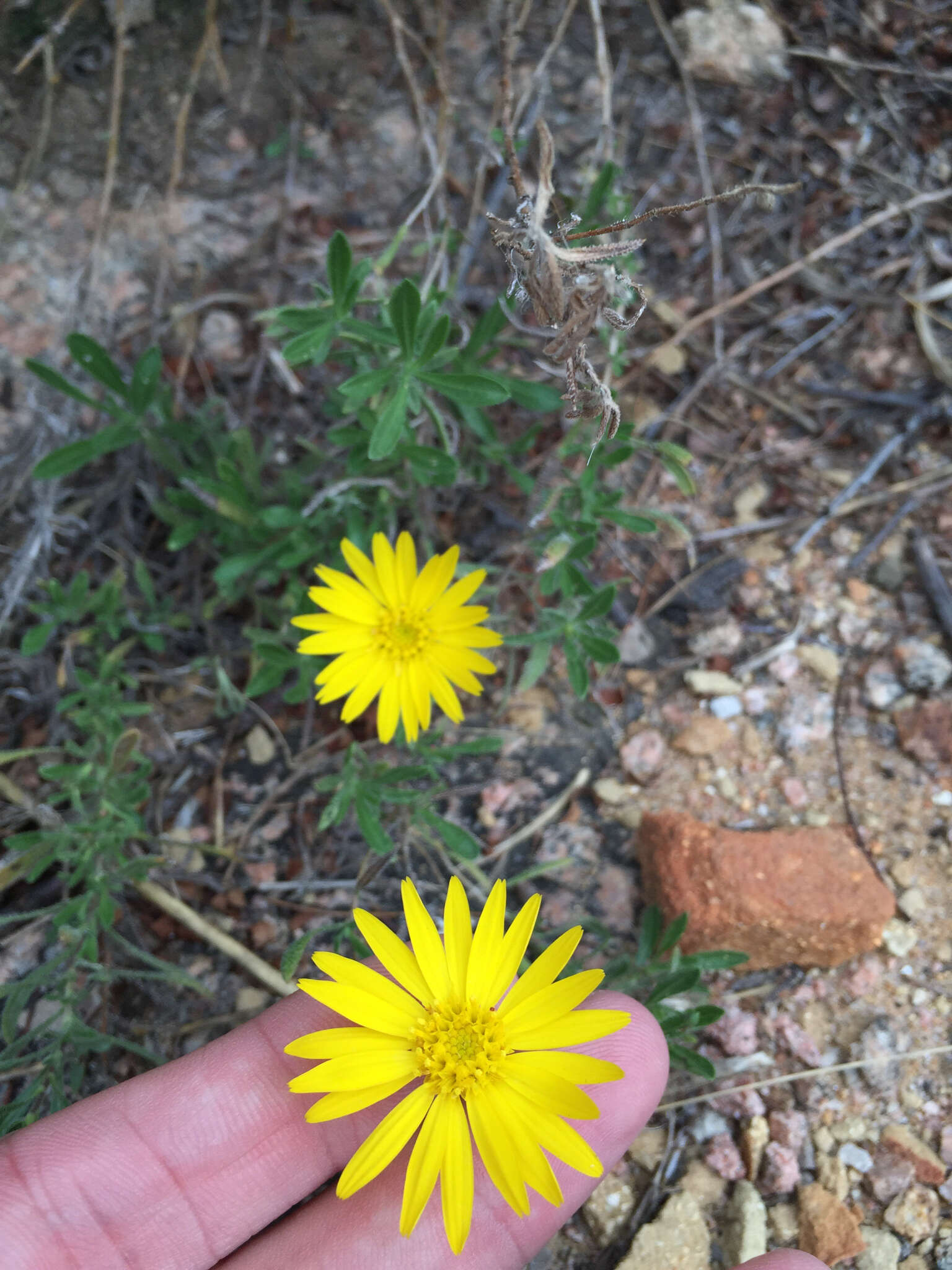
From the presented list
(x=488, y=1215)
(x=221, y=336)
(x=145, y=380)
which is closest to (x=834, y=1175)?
(x=488, y=1215)

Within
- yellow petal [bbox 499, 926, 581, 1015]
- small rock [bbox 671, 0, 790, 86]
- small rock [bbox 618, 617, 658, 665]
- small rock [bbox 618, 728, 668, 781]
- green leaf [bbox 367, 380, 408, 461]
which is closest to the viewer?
yellow petal [bbox 499, 926, 581, 1015]

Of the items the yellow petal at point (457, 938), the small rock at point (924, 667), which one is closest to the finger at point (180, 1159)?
the yellow petal at point (457, 938)

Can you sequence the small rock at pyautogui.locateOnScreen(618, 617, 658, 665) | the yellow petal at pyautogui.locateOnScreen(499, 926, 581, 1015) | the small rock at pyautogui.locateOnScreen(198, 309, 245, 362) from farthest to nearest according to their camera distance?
the small rock at pyautogui.locateOnScreen(198, 309, 245, 362) < the small rock at pyautogui.locateOnScreen(618, 617, 658, 665) < the yellow petal at pyautogui.locateOnScreen(499, 926, 581, 1015)

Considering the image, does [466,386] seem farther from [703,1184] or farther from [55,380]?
[703,1184]

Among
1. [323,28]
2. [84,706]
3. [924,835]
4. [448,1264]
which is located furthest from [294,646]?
[323,28]

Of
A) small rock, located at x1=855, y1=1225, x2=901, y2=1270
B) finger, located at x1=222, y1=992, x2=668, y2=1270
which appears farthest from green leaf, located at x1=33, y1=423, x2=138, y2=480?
small rock, located at x1=855, y1=1225, x2=901, y2=1270

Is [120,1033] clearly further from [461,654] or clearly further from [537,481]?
[537,481]

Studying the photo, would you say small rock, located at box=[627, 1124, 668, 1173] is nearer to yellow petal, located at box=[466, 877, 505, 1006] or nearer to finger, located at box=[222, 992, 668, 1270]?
finger, located at box=[222, 992, 668, 1270]

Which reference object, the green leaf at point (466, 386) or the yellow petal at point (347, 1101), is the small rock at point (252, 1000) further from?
the green leaf at point (466, 386)
